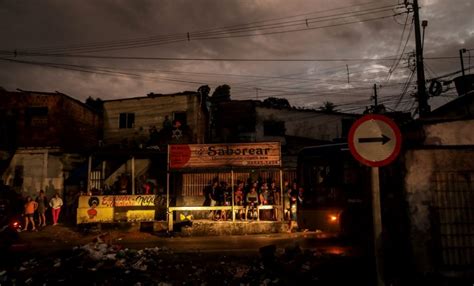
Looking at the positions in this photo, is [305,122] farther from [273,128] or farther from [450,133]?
[450,133]

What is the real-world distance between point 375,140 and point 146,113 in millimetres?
25940

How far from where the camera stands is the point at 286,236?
1409 cm

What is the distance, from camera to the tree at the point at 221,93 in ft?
127

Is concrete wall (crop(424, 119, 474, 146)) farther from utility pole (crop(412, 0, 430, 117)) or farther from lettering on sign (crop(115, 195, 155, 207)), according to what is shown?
lettering on sign (crop(115, 195, 155, 207))

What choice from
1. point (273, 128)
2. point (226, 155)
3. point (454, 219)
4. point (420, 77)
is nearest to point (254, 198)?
point (226, 155)

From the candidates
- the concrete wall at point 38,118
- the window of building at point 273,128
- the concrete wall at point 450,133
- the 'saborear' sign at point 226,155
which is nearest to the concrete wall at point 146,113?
the concrete wall at point 38,118

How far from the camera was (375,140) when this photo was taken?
16.1 ft

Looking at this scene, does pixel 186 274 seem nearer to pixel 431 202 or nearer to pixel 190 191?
pixel 431 202

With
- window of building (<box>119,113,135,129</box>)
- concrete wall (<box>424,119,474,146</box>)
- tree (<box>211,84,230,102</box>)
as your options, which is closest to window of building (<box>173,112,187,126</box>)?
window of building (<box>119,113,135,129</box>)

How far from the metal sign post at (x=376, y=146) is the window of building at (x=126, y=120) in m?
26.4

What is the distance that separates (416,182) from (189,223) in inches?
433

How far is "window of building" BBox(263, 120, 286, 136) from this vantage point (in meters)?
33.2

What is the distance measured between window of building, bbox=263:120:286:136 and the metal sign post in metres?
28.2

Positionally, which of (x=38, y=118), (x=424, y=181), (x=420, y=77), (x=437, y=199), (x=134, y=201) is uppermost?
(x=420, y=77)
